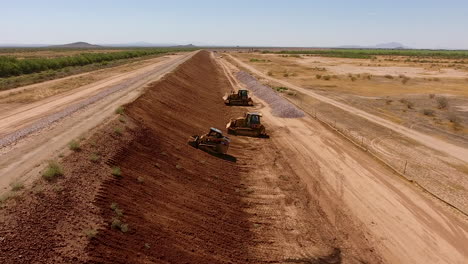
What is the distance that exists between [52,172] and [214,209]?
741 centimetres

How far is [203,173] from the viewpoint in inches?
782

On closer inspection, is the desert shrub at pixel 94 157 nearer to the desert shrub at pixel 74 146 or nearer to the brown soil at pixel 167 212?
the brown soil at pixel 167 212

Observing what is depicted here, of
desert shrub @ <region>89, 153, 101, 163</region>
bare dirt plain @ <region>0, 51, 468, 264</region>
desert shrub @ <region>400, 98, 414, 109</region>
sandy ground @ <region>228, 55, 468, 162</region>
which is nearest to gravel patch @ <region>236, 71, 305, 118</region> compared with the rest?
sandy ground @ <region>228, 55, 468, 162</region>

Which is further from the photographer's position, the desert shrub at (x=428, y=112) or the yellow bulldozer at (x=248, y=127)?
the desert shrub at (x=428, y=112)

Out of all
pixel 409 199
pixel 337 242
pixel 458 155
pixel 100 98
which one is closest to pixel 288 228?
pixel 337 242

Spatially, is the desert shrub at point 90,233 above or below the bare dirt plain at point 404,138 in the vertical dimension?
above

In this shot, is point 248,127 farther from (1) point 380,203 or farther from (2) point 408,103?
(2) point 408,103

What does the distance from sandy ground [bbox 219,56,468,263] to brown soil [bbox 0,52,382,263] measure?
1064mm

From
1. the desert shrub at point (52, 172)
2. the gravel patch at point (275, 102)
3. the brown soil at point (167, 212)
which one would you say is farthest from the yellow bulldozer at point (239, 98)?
the desert shrub at point (52, 172)

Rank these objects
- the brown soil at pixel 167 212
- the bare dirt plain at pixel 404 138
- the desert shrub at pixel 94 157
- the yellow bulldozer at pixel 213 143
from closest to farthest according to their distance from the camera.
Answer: the brown soil at pixel 167 212, the desert shrub at pixel 94 157, the bare dirt plain at pixel 404 138, the yellow bulldozer at pixel 213 143

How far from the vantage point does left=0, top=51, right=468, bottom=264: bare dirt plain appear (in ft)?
34.4

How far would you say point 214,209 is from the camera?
16.0 meters

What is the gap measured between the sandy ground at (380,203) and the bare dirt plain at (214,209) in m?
0.07

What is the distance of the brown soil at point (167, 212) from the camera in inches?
396
